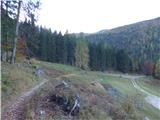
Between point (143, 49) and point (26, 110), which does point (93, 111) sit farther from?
point (143, 49)

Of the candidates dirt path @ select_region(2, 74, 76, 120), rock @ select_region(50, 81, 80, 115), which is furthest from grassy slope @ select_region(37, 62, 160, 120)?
dirt path @ select_region(2, 74, 76, 120)

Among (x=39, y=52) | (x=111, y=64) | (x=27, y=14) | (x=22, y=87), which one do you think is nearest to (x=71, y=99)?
(x=22, y=87)

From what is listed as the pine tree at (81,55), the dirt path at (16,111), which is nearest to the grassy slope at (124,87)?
the dirt path at (16,111)

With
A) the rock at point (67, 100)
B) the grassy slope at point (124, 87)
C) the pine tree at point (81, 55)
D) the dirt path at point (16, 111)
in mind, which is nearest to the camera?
the dirt path at point (16, 111)

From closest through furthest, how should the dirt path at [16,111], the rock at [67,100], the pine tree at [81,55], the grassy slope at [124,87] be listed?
1. the dirt path at [16,111]
2. the rock at [67,100]
3. the grassy slope at [124,87]
4. the pine tree at [81,55]

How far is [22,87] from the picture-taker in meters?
23.6

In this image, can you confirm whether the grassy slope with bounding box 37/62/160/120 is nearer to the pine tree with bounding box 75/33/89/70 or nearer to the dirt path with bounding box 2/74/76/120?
the dirt path with bounding box 2/74/76/120

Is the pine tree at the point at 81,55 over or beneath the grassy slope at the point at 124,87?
over

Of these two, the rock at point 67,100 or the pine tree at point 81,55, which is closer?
the rock at point 67,100

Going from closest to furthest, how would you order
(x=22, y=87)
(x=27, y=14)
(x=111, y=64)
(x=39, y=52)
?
(x=22, y=87)
(x=27, y=14)
(x=39, y=52)
(x=111, y=64)

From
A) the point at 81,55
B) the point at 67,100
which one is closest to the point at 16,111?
the point at 67,100

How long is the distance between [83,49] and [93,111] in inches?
2985

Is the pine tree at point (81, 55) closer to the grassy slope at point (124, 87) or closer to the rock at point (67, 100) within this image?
the grassy slope at point (124, 87)

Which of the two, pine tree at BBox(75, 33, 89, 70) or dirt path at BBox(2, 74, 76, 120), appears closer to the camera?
dirt path at BBox(2, 74, 76, 120)
